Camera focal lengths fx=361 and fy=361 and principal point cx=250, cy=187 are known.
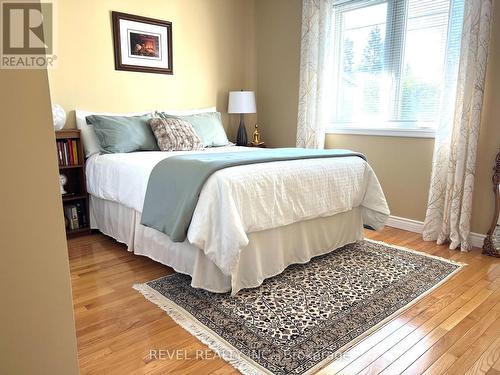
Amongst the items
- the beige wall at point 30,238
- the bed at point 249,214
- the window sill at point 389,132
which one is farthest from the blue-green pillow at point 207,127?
the beige wall at point 30,238

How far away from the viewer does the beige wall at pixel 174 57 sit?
10.5 feet

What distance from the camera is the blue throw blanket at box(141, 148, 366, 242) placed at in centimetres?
198

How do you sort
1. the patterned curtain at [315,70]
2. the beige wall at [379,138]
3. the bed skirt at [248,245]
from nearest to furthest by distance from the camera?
the bed skirt at [248,245] → the beige wall at [379,138] → the patterned curtain at [315,70]

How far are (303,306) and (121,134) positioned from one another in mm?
2098

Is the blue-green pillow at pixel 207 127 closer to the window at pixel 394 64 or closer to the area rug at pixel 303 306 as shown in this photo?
the window at pixel 394 64

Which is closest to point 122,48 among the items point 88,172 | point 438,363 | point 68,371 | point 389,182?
point 88,172

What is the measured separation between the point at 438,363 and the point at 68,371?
4.69 ft

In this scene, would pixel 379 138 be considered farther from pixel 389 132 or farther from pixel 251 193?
pixel 251 193

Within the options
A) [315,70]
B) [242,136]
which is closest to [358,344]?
[315,70]

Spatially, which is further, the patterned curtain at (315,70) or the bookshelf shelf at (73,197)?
the patterned curtain at (315,70)

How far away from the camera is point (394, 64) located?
336cm

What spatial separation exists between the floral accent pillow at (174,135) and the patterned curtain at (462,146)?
2.09 m

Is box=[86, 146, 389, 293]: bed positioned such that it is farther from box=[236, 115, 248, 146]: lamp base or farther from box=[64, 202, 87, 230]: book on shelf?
box=[236, 115, 248, 146]: lamp base

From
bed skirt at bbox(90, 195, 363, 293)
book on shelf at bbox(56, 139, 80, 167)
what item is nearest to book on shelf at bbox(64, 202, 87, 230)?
bed skirt at bbox(90, 195, 363, 293)
